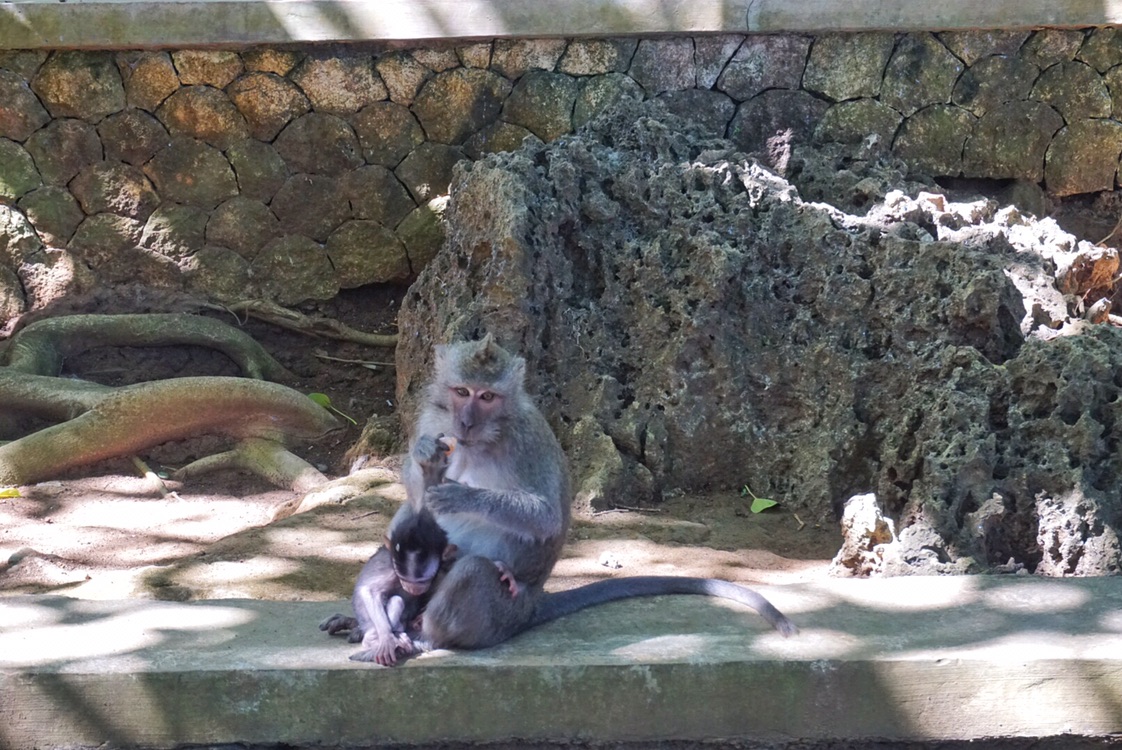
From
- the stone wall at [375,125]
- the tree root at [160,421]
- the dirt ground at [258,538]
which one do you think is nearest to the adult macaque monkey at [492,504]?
the dirt ground at [258,538]

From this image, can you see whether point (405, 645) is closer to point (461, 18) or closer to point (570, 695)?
point (570, 695)

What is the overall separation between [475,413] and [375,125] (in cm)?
355

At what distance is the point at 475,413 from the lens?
3562mm

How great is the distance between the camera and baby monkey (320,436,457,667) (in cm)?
330

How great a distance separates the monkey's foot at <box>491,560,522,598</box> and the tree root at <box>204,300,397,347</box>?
356 centimetres

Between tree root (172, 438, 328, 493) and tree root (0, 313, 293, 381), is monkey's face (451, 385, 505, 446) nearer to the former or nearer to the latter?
tree root (172, 438, 328, 493)

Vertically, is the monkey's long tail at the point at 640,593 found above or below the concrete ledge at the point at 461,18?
below

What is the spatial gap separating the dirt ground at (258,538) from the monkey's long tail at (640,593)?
2.26 feet

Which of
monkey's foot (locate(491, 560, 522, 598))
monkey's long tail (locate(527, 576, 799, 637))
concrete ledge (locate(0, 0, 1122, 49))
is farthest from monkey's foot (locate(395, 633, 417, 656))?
concrete ledge (locate(0, 0, 1122, 49))

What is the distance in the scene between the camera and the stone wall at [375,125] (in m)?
6.50

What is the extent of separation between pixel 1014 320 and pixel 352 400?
11.4ft

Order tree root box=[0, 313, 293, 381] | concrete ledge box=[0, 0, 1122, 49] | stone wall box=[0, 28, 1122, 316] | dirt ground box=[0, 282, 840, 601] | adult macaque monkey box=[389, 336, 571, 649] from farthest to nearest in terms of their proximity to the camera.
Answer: tree root box=[0, 313, 293, 381] < stone wall box=[0, 28, 1122, 316] < concrete ledge box=[0, 0, 1122, 49] < dirt ground box=[0, 282, 840, 601] < adult macaque monkey box=[389, 336, 571, 649]

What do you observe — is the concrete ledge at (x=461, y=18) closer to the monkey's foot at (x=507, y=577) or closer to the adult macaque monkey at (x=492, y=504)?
the adult macaque monkey at (x=492, y=504)

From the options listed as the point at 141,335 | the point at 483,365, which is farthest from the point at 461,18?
the point at 483,365
